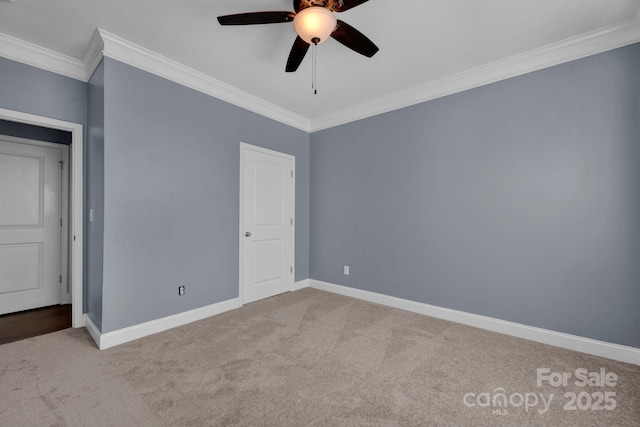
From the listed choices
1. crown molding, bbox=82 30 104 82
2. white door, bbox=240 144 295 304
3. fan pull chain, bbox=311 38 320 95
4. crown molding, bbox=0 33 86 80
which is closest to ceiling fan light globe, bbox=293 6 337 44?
fan pull chain, bbox=311 38 320 95

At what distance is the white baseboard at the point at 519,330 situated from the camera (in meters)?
2.32

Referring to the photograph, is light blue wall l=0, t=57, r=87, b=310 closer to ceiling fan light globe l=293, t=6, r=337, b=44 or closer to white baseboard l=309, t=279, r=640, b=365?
ceiling fan light globe l=293, t=6, r=337, b=44

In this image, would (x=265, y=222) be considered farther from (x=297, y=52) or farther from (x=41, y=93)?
(x=41, y=93)

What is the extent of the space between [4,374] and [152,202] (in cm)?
164

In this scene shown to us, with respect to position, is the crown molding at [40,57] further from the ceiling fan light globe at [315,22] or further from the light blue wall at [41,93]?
the ceiling fan light globe at [315,22]

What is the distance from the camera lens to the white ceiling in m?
2.15

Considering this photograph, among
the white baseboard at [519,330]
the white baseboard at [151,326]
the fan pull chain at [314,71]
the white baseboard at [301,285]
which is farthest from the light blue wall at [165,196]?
the white baseboard at [519,330]

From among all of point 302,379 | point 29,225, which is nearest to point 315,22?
point 302,379

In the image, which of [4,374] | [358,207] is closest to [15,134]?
[4,374]

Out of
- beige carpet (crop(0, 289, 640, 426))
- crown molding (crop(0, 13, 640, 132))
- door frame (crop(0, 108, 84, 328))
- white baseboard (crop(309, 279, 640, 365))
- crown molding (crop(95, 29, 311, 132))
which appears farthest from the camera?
door frame (crop(0, 108, 84, 328))

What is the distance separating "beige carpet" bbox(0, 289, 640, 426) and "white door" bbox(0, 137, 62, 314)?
1290 mm

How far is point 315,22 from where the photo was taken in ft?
5.83

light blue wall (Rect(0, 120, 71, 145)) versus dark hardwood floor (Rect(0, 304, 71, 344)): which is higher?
light blue wall (Rect(0, 120, 71, 145))

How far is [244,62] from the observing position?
292cm
